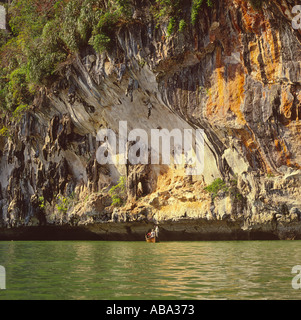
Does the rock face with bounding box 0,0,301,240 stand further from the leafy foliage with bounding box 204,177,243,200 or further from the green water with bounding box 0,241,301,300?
the green water with bounding box 0,241,301,300

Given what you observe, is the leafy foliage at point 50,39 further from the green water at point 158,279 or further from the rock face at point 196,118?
the green water at point 158,279

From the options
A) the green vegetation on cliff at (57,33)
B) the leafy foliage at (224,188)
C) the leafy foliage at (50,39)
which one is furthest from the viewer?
the leafy foliage at (50,39)

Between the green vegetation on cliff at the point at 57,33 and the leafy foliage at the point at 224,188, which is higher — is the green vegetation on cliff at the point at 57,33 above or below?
above

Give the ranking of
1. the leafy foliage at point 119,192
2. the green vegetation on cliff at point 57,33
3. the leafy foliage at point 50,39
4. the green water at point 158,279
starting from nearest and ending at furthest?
1. the green water at point 158,279
2. the green vegetation on cliff at point 57,33
3. the leafy foliage at point 50,39
4. the leafy foliage at point 119,192

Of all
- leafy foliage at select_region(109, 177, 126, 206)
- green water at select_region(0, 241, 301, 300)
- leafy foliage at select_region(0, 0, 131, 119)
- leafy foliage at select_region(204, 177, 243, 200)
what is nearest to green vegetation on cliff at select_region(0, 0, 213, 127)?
leafy foliage at select_region(0, 0, 131, 119)

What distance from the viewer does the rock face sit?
1939 cm

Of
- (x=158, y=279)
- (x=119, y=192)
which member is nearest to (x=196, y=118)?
(x=119, y=192)

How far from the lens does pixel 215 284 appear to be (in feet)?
26.6

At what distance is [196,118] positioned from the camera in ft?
71.1

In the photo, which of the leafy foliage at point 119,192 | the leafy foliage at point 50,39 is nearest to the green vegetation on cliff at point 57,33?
the leafy foliage at point 50,39

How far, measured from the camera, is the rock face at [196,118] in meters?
19.4

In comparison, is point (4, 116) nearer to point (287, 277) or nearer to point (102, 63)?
point (102, 63)

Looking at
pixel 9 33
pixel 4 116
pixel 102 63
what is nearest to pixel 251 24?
pixel 102 63

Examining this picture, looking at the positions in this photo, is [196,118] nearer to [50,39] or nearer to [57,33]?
[57,33]
